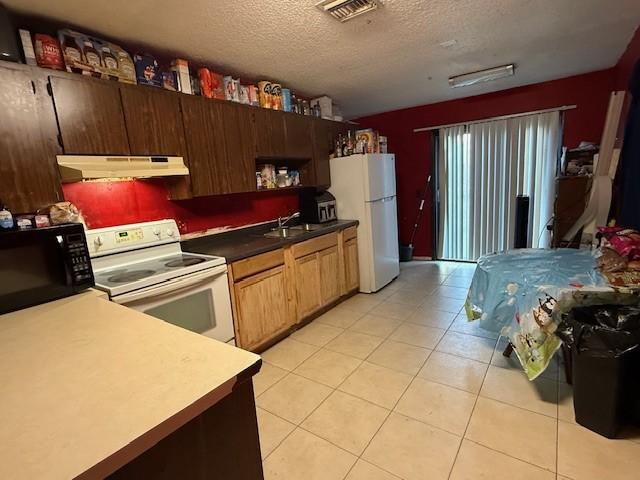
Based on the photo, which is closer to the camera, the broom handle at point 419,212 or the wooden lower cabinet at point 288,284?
the wooden lower cabinet at point 288,284

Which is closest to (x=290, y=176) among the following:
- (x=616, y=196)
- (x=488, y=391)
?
(x=488, y=391)

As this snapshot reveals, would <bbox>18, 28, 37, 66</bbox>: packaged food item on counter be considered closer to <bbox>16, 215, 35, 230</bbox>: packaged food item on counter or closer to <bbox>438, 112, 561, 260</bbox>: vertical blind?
<bbox>16, 215, 35, 230</bbox>: packaged food item on counter

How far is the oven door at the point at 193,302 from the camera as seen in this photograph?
1.79 meters

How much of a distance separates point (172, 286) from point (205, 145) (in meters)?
1.14

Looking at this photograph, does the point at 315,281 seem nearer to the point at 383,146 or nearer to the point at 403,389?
the point at 403,389

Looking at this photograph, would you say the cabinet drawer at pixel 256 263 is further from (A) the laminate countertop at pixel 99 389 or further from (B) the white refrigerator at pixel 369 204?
(B) the white refrigerator at pixel 369 204

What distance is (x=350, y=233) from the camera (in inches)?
141

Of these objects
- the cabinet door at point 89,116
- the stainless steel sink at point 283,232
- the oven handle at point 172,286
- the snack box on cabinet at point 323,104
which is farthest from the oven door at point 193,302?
the snack box on cabinet at point 323,104

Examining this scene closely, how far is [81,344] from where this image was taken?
1027mm

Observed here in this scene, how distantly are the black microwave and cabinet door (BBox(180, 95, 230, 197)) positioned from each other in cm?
94

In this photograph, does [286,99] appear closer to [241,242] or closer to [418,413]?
[241,242]

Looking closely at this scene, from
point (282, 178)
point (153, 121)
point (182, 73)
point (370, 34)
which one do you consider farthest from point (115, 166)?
point (370, 34)

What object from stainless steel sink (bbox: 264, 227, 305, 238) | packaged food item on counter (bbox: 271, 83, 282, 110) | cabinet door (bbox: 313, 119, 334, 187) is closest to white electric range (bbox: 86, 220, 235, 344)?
stainless steel sink (bbox: 264, 227, 305, 238)

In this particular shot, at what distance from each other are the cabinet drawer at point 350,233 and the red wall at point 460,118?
1.70m
